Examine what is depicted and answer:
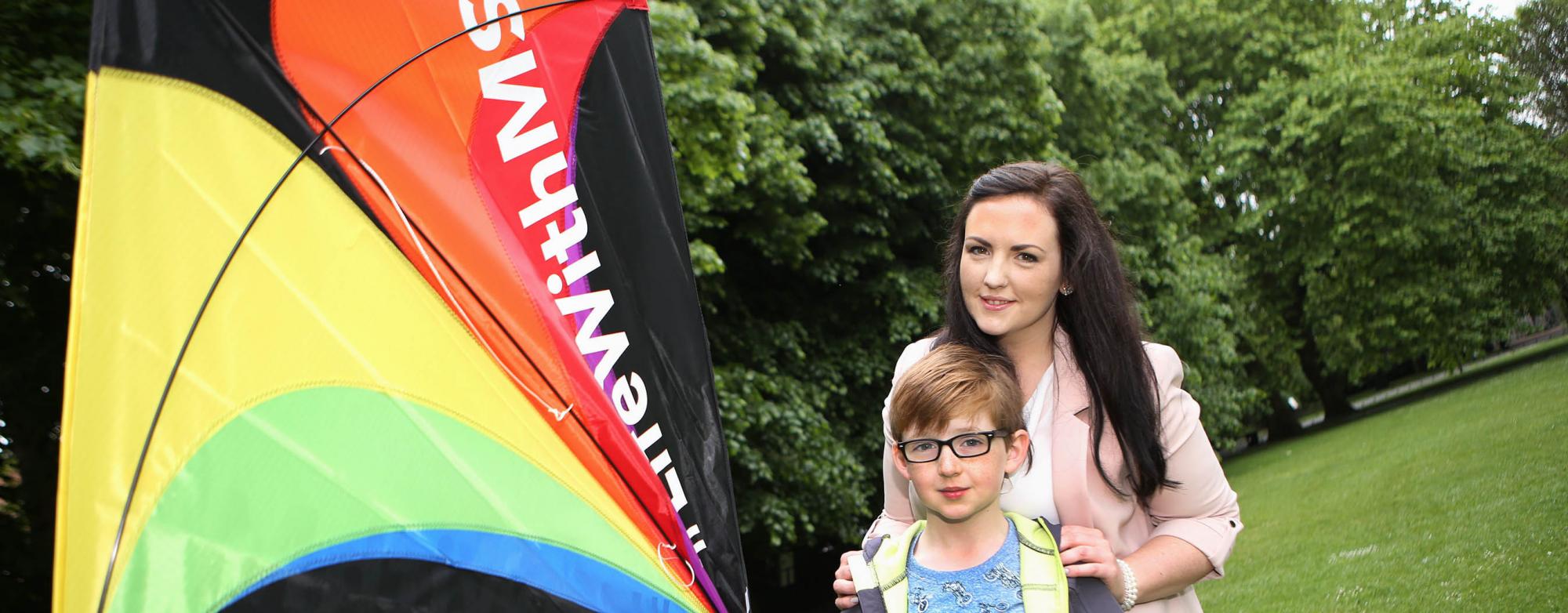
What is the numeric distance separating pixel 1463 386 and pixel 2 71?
104 feet

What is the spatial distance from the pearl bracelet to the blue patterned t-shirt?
23 centimetres

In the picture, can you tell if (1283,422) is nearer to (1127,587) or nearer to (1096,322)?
(1096,322)

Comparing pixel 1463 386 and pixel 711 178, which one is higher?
pixel 711 178

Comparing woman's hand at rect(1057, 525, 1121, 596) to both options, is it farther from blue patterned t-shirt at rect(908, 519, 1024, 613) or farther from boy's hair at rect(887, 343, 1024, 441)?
boy's hair at rect(887, 343, 1024, 441)

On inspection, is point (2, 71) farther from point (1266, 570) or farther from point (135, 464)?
point (1266, 570)

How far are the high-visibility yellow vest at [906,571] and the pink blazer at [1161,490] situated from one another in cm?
14

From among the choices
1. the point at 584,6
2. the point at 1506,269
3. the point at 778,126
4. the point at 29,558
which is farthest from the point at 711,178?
the point at 1506,269

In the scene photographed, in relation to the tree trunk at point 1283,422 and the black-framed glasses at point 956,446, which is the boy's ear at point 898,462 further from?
the tree trunk at point 1283,422

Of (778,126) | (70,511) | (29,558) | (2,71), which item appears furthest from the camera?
(778,126)

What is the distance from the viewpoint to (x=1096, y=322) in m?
2.85

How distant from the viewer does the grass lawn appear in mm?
8781

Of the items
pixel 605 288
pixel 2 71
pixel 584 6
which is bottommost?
pixel 605 288

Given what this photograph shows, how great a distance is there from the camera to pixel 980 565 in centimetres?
258

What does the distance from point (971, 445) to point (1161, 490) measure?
0.48 metres
